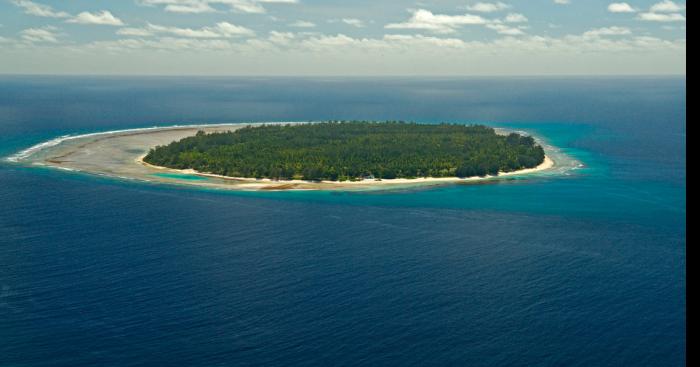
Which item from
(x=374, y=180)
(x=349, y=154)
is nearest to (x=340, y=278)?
(x=374, y=180)

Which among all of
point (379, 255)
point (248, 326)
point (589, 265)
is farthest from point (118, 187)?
point (589, 265)

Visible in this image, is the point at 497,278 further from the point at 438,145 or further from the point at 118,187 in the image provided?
the point at 438,145

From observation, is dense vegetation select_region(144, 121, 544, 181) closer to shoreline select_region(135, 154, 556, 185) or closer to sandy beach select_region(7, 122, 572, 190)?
shoreline select_region(135, 154, 556, 185)

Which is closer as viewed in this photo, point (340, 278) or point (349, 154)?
point (340, 278)

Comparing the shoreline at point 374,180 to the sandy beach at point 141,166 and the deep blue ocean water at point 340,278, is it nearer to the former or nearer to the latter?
the sandy beach at point 141,166

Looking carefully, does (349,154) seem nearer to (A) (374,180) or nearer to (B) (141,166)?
(A) (374,180)
